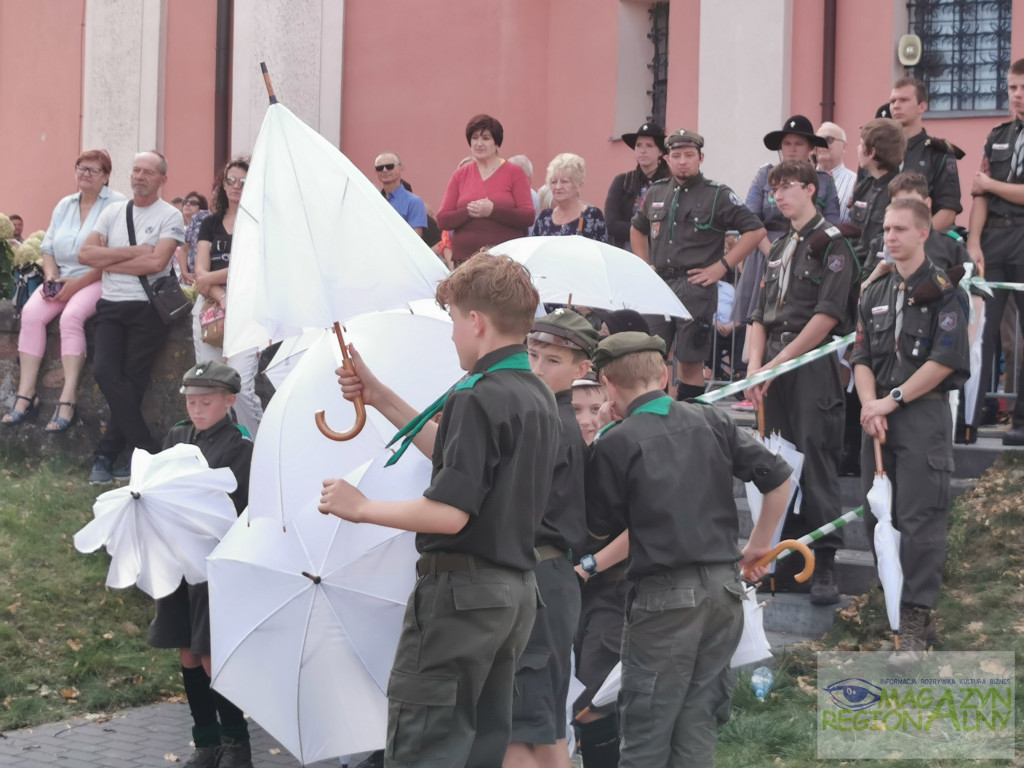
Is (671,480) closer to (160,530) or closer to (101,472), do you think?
(160,530)

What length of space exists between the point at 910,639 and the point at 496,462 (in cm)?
333

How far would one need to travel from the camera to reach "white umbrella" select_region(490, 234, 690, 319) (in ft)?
22.8

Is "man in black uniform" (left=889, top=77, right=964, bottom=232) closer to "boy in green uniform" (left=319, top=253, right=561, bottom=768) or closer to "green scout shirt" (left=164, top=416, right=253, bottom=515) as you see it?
"green scout shirt" (left=164, top=416, right=253, bottom=515)

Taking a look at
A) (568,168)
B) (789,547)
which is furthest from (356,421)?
(568,168)

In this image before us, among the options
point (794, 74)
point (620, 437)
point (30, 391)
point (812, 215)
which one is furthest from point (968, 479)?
point (794, 74)

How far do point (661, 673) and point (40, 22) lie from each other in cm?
1939

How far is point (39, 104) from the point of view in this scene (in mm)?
21516

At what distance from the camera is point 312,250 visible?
470cm

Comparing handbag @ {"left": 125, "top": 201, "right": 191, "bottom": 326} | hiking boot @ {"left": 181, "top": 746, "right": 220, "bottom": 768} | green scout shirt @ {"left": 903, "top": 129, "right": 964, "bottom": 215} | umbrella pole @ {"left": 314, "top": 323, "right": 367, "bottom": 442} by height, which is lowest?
hiking boot @ {"left": 181, "top": 746, "right": 220, "bottom": 768}

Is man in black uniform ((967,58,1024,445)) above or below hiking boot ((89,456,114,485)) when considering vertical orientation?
above

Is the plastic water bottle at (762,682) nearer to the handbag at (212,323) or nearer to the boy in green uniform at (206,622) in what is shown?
the boy in green uniform at (206,622)

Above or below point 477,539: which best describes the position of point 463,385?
Answer: above

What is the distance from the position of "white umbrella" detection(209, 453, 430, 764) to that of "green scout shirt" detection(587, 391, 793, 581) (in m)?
0.63

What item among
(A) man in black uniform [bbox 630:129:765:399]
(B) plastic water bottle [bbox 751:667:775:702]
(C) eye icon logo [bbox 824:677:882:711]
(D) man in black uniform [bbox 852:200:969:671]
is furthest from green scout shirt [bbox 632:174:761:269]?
(C) eye icon logo [bbox 824:677:882:711]
